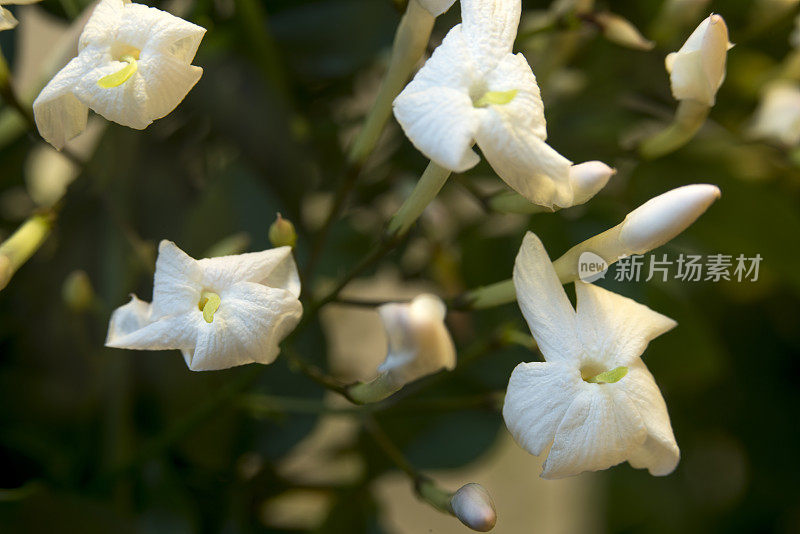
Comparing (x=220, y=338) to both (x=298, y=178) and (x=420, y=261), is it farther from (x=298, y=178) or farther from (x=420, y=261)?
A: (x=420, y=261)

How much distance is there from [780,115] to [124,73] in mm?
257

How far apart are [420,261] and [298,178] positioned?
5.0 inches

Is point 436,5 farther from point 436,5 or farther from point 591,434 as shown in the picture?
point 591,434

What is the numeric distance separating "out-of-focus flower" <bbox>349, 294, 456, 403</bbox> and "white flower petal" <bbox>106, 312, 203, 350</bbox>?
41 mm

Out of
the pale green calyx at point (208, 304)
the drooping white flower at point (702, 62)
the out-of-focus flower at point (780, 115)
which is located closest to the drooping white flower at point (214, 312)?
the pale green calyx at point (208, 304)

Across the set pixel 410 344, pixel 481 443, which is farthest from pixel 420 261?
pixel 410 344

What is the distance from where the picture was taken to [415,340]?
15 cm

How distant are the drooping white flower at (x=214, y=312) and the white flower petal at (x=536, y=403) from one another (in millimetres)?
51

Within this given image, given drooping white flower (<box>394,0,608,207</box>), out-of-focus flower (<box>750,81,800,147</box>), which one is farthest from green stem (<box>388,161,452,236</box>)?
out-of-focus flower (<box>750,81,800,147</box>)

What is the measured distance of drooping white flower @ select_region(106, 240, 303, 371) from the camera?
0.15 metres

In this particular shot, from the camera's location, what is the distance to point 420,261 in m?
0.38

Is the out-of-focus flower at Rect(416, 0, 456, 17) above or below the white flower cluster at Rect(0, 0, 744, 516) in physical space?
above

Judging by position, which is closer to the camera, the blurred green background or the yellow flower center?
the yellow flower center

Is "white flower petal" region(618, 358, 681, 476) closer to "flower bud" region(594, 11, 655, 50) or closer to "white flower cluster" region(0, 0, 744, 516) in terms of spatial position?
"white flower cluster" region(0, 0, 744, 516)
